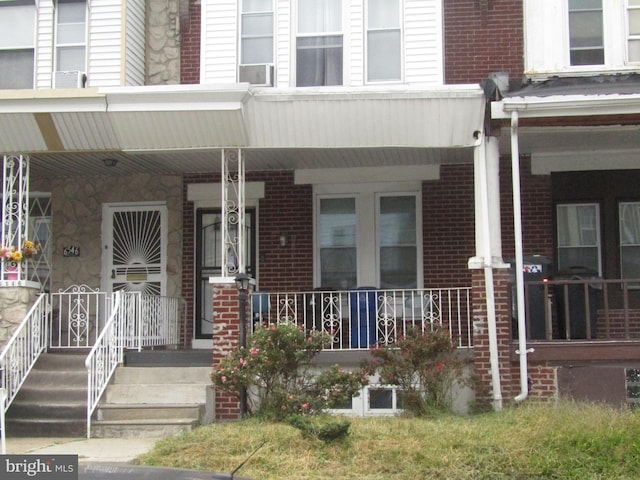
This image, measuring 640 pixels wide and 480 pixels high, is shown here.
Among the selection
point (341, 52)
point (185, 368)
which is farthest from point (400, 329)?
point (341, 52)

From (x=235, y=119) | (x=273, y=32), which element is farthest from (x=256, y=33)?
(x=235, y=119)

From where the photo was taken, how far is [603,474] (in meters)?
7.17

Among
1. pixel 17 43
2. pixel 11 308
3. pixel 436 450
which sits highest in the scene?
pixel 17 43

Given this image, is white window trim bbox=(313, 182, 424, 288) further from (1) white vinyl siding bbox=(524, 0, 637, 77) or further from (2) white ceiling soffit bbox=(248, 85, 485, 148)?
(1) white vinyl siding bbox=(524, 0, 637, 77)

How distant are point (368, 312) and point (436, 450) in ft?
12.4

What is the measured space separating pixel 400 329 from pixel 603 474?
521 cm

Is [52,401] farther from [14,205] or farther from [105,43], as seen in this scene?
[105,43]

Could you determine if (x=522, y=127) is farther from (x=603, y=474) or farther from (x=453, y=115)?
(x=603, y=474)

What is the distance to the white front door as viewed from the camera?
43.2ft

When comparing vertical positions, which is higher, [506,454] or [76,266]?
[76,266]

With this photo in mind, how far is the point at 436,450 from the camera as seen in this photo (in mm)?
7535

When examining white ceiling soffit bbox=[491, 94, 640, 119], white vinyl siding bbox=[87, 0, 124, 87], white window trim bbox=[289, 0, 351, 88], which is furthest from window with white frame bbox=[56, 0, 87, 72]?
white ceiling soffit bbox=[491, 94, 640, 119]

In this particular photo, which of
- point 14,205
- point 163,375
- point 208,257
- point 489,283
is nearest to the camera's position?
point 489,283

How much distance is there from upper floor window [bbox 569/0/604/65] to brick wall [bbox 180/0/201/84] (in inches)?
216
